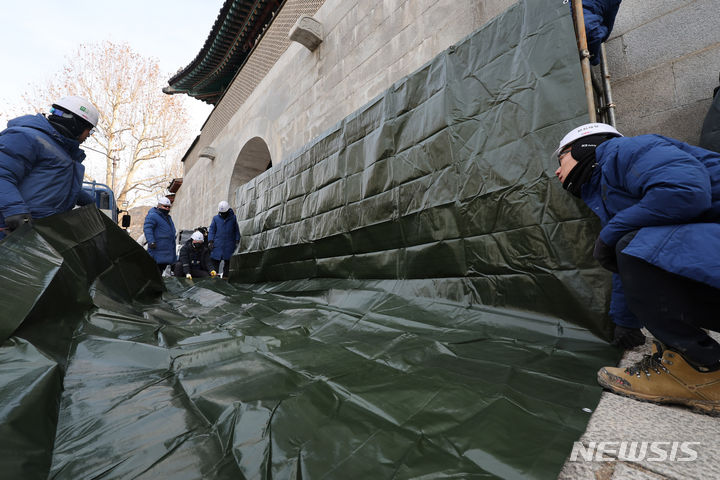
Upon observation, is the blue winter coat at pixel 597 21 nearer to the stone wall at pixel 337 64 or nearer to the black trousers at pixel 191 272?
the stone wall at pixel 337 64

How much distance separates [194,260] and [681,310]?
21.4 feet

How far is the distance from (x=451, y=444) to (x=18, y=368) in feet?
4.51

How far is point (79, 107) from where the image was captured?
232 cm

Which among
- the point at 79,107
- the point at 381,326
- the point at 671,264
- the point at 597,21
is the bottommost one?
the point at 381,326

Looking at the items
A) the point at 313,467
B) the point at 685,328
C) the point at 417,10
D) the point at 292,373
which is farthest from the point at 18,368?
the point at 417,10

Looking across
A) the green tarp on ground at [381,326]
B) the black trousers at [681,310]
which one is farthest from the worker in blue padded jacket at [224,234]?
the black trousers at [681,310]

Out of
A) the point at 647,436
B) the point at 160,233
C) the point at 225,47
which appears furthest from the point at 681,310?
the point at 225,47

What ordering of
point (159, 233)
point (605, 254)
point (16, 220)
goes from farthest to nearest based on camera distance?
point (159, 233) → point (16, 220) → point (605, 254)

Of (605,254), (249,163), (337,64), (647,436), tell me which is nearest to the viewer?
(647,436)

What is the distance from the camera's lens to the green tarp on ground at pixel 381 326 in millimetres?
842

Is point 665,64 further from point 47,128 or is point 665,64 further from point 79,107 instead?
point 47,128

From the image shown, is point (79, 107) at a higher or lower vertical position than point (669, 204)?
higher

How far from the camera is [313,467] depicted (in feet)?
2.56

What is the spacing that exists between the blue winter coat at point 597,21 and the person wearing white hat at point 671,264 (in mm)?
1167
